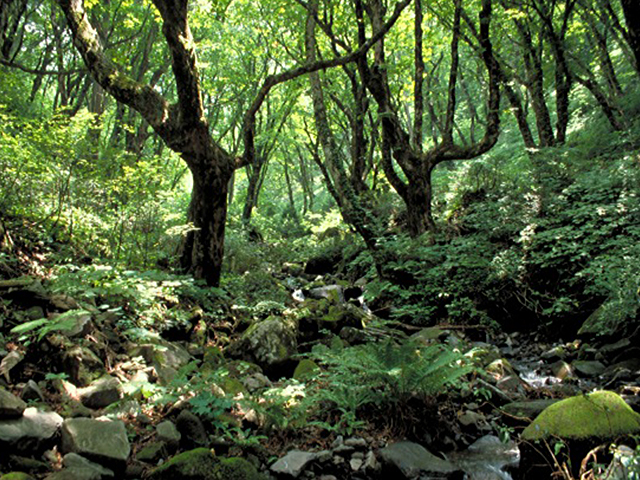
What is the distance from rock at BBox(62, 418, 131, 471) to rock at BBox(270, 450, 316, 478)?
104 cm

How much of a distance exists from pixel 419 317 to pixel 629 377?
12.0 feet

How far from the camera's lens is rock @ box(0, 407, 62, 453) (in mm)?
2361

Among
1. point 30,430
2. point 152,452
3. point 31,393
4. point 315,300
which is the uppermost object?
point 315,300

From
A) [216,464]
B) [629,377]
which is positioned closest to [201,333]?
[216,464]

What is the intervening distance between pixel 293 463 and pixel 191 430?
32.5 inches

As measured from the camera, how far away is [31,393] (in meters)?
2.94

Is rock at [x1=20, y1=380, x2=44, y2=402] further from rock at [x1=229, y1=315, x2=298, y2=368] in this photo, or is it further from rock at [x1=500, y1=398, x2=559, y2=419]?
rock at [x1=500, y1=398, x2=559, y2=419]

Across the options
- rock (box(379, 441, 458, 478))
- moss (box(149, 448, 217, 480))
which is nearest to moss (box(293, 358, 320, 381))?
rock (box(379, 441, 458, 478))

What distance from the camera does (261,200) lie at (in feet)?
102

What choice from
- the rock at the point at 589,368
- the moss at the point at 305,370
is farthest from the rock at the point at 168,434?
the rock at the point at 589,368

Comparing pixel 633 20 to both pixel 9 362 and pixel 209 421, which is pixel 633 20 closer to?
pixel 209 421

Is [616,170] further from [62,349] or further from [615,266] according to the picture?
[62,349]

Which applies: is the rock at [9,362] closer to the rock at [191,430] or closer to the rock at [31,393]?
the rock at [31,393]

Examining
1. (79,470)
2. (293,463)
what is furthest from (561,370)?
(79,470)
